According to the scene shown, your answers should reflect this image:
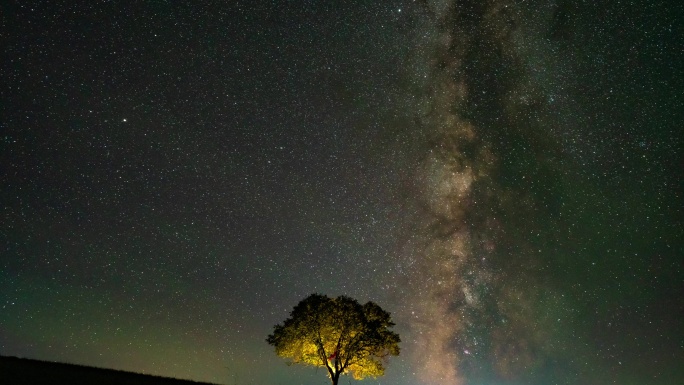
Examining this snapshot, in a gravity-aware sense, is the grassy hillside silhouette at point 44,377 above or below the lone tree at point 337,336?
below

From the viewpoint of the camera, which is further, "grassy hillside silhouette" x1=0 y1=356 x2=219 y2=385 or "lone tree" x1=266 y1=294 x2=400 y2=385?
"lone tree" x1=266 y1=294 x2=400 y2=385

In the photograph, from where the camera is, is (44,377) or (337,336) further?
(337,336)

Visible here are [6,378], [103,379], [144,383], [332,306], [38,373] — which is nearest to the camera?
[6,378]

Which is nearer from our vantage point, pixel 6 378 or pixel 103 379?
pixel 6 378

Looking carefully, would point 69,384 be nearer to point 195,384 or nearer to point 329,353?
point 195,384

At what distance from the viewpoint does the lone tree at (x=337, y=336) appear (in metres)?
38.2

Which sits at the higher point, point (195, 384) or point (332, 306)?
point (332, 306)

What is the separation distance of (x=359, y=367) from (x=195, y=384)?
1350 cm

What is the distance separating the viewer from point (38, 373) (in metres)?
20.5

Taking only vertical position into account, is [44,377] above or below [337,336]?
below

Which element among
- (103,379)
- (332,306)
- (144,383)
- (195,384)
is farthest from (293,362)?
(103,379)

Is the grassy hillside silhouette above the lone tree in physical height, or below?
below

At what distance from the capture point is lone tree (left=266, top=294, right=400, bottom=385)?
125ft

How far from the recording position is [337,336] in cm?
3828
